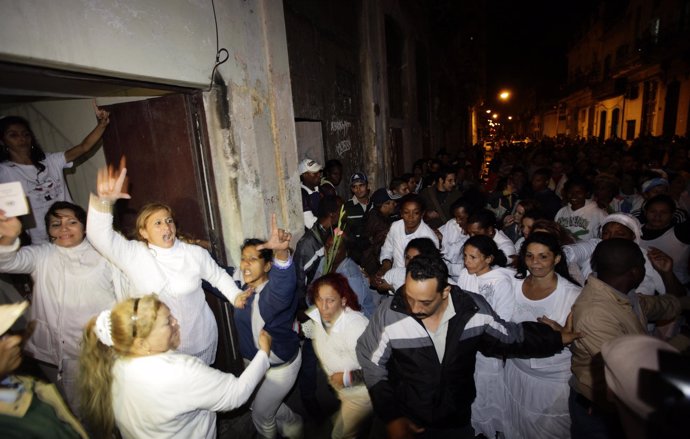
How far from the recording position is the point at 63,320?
270 cm

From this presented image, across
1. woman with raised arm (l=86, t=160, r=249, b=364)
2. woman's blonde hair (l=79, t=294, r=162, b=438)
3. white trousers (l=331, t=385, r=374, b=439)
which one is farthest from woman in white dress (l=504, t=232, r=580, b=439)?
woman's blonde hair (l=79, t=294, r=162, b=438)

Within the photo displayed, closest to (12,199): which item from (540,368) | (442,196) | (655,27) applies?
(540,368)

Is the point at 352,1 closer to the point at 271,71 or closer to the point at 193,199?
the point at 271,71

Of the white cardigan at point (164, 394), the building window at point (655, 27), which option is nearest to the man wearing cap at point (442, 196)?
the white cardigan at point (164, 394)

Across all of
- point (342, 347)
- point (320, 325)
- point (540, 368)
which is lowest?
point (540, 368)

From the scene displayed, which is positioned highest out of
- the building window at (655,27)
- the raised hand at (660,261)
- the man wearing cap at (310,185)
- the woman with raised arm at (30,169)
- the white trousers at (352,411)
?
the building window at (655,27)

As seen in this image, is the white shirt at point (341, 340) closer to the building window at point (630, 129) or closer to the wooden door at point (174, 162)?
the wooden door at point (174, 162)

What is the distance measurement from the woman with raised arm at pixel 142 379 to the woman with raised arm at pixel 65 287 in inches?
37.9

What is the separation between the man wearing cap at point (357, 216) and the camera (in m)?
5.29

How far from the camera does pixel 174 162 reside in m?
3.46

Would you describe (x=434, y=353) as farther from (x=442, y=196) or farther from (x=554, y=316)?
(x=442, y=196)

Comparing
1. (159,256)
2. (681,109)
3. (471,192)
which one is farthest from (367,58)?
(681,109)

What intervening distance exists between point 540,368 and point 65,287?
3723 mm

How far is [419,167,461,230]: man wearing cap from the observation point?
5973 millimetres
